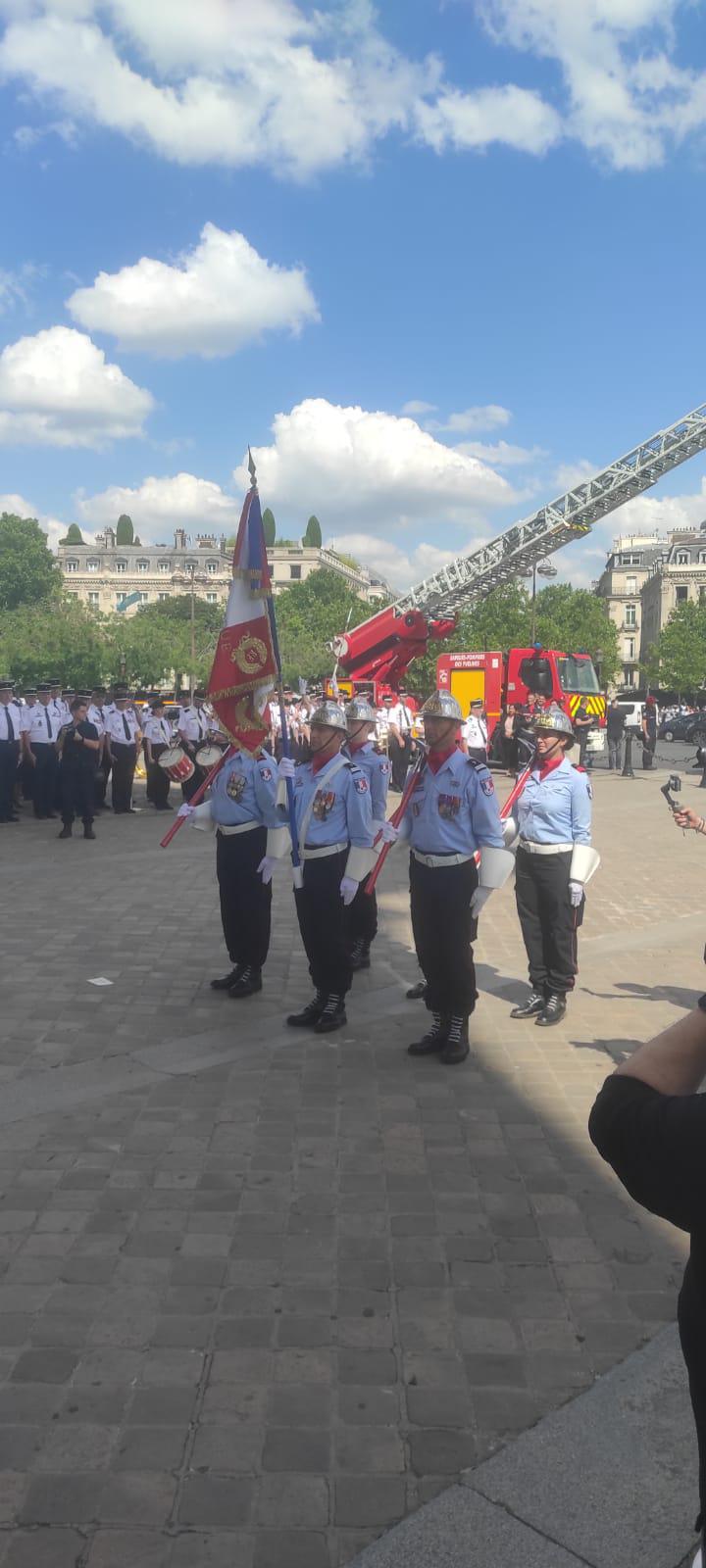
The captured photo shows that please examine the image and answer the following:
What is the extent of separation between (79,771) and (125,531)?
452 ft

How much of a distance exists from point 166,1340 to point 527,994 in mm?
4539

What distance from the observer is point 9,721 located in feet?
54.0

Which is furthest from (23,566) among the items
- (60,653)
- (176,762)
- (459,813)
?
(459,813)

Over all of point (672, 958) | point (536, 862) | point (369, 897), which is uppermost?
point (536, 862)

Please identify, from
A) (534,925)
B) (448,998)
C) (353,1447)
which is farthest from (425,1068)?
(353,1447)

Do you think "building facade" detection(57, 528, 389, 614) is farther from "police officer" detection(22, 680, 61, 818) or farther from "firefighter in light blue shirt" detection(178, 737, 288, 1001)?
"firefighter in light blue shirt" detection(178, 737, 288, 1001)

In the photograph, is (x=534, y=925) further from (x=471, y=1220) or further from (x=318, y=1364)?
(x=318, y=1364)

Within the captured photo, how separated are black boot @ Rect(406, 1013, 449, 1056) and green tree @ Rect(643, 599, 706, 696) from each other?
243ft

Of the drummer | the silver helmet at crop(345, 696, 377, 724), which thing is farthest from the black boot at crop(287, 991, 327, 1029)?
the drummer

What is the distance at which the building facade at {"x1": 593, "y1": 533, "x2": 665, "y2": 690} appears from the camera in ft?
403

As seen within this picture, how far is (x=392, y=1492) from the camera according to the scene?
9.01 ft

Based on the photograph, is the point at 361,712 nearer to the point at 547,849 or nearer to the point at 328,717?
the point at 328,717

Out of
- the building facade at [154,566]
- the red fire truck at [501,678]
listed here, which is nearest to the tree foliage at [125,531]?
the building facade at [154,566]

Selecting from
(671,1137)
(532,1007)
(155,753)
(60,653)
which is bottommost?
(532,1007)
